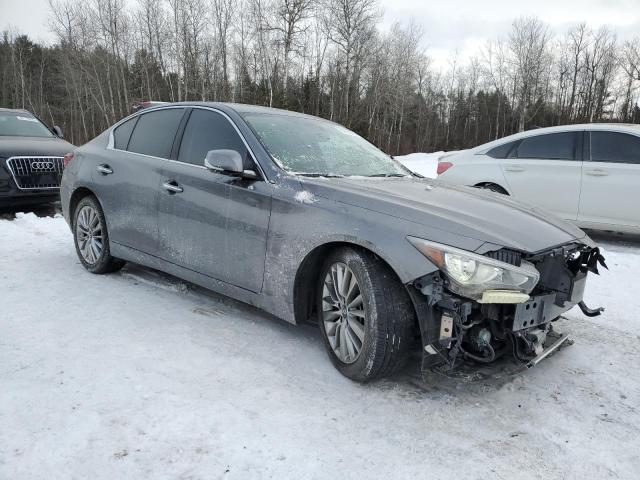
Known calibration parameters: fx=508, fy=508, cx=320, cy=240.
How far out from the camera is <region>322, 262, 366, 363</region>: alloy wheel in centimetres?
280

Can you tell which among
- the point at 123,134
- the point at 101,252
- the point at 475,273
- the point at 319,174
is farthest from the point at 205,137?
the point at 475,273

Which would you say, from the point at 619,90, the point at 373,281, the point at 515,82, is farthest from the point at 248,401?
the point at 619,90

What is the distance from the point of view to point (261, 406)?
2562mm

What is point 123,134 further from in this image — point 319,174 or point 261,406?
point 261,406

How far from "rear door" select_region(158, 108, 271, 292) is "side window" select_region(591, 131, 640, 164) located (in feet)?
16.6

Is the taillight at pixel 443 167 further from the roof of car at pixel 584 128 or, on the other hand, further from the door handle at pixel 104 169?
the door handle at pixel 104 169

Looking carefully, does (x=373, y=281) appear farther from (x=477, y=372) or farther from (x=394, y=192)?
(x=477, y=372)

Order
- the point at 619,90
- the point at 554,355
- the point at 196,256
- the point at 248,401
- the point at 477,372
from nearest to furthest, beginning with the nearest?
the point at 248,401 → the point at 477,372 → the point at 554,355 → the point at 196,256 → the point at 619,90

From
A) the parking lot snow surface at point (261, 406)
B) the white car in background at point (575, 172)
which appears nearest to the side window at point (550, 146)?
the white car in background at point (575, 172)

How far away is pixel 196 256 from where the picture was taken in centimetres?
365

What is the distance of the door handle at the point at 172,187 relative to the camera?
3.78 m

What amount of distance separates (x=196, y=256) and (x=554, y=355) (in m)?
2.50

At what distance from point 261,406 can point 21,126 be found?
27.3 ft

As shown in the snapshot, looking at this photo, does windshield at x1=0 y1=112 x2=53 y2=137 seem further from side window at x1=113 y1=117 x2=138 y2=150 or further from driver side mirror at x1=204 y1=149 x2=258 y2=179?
driver side mirror at x1=204 y1=149 x2=258 y2=179
